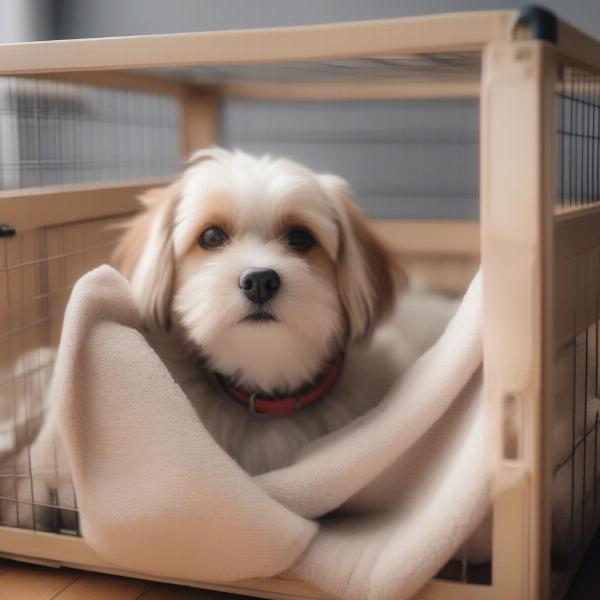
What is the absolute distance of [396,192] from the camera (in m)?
2.77

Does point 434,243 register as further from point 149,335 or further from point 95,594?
point 95,594

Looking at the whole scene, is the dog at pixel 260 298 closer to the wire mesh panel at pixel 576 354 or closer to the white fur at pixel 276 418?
the white fur at pixel 276 418

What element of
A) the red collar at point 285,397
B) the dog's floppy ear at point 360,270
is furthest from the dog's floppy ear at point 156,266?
the dog's floppy ear at point 360,270

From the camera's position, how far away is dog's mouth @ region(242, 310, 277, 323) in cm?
125

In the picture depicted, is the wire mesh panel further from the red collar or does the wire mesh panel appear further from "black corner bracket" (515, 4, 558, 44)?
the red collar

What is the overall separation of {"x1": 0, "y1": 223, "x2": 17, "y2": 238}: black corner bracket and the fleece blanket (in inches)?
11.6

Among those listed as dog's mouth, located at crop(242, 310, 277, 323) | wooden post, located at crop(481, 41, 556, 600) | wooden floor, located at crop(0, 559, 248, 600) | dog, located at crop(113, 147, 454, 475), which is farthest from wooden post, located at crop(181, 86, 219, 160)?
wooden post, located at crop(481, 41, 556, 600)

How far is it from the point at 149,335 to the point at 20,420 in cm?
27

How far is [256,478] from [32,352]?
0.57 m

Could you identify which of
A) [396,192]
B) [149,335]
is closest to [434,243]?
[396,192]

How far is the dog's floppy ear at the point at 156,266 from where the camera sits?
136cm

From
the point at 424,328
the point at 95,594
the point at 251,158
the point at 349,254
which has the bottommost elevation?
the point at 95,594

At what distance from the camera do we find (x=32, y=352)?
4.95ft

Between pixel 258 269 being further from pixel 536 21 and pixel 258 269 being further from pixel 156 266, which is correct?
pixel 536 21
